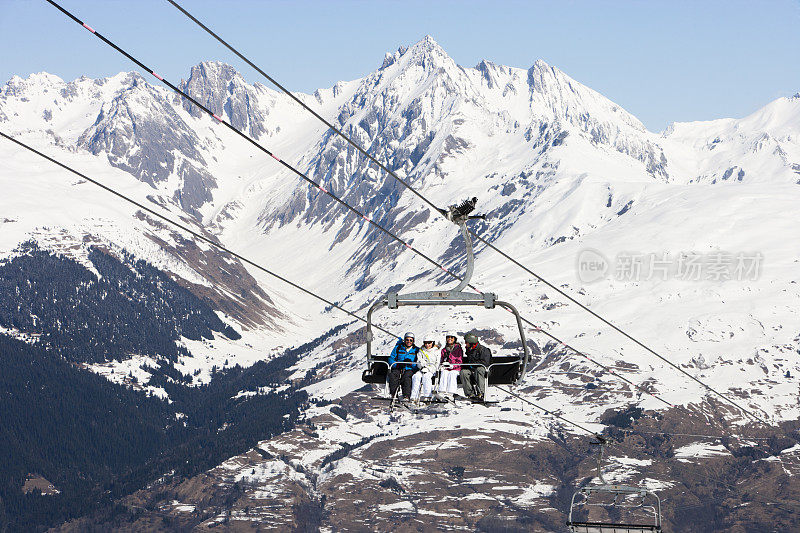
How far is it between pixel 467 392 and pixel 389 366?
156 inches

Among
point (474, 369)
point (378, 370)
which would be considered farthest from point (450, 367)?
point (378, 370)

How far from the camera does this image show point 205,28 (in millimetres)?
29547

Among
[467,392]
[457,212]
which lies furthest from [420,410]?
[457,212]

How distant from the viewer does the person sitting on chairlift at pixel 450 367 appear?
4675 centimetres

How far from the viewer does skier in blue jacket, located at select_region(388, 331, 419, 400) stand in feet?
154

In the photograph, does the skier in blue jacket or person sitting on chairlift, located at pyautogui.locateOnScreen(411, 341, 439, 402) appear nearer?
person sitting on chairlift, located at pyautogui.locateOnScreen(411, 341, 439, 402)

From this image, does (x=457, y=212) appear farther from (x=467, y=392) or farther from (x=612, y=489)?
(x=612, y=489)

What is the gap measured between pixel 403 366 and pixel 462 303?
604 centimetres

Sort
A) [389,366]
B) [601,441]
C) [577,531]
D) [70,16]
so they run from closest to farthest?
[70,16]
[389,366]
[577,531]
[601,441]

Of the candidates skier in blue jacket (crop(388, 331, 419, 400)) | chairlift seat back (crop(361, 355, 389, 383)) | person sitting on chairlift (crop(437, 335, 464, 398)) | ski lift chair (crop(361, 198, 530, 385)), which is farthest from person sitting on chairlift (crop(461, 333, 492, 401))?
chairlift seat back (crop(361, 355, 389, 383))

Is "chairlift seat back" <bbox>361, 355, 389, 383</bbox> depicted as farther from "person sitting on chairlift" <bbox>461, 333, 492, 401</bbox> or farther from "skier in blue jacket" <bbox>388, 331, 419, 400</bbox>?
"person sitting on chairlift" <bbox>461, 333, 492, 401</bbox>

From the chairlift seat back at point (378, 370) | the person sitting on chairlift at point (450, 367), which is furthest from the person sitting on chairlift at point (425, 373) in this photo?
the chairlift seat back at point (378, 370)

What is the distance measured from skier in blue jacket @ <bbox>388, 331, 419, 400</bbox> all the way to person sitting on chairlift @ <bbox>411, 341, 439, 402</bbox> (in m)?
0.30

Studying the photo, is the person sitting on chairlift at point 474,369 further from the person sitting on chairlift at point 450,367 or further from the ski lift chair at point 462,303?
the ski lift chair at point 462,303
